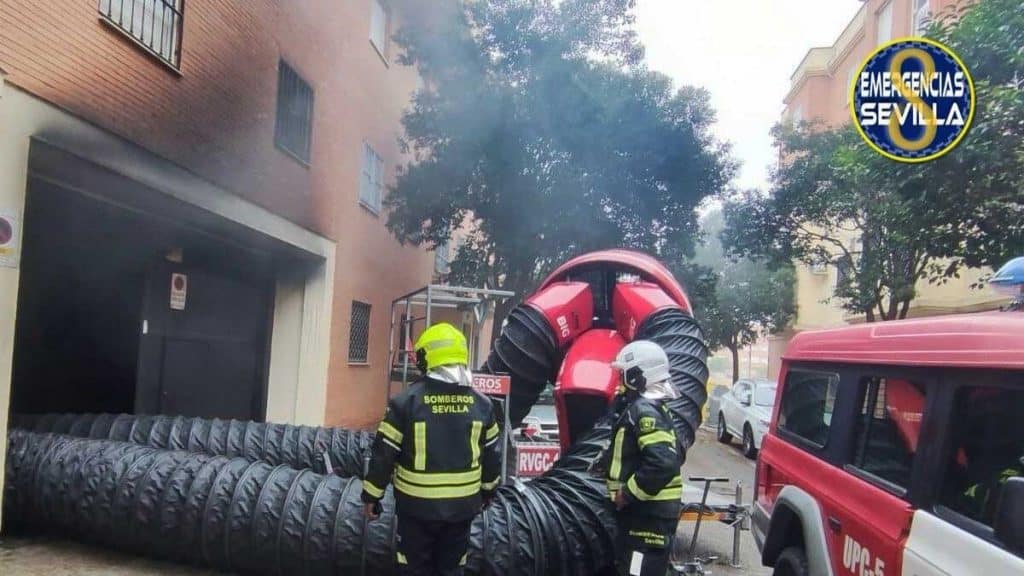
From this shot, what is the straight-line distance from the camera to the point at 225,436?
22.0 ft

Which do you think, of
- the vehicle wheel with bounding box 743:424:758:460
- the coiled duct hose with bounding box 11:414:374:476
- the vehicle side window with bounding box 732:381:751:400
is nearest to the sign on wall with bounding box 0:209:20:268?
the coiled duct hose with bounding box 11:414:374:476

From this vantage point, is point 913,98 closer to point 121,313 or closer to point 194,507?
point 194,507

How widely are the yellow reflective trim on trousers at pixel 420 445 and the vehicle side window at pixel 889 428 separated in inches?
77.5

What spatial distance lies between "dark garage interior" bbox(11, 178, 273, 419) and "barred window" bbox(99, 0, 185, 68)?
4.48 feet

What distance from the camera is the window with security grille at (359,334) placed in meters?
12.8

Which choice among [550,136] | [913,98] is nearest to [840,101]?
[550,136]

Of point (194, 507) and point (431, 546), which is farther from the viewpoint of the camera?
point (194, 507)

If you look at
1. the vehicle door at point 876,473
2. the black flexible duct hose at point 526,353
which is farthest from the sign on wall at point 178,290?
the vehicle door at point 876,473

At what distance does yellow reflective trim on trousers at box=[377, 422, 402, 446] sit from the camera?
3832 mm

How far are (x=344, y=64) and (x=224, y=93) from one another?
417 cm

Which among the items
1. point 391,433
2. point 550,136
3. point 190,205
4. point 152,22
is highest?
point 550,136

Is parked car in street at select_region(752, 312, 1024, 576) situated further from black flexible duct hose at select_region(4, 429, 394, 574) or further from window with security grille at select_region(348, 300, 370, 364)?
window with security grille at select_region(348, 300, 370, 364)

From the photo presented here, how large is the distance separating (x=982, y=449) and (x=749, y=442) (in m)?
11.4

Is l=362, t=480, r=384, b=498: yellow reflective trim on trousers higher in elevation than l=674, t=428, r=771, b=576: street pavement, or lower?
higher
